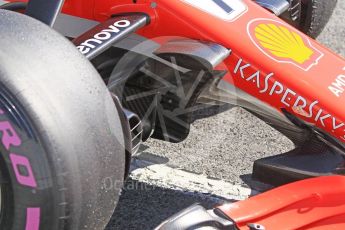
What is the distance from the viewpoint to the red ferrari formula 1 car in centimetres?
171

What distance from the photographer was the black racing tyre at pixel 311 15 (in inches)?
121

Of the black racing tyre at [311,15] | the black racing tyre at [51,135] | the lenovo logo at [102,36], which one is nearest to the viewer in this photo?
the black racing tyre at [51,135]

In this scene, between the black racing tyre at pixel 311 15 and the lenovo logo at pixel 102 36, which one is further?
the black racing tyre at pixel 311 15

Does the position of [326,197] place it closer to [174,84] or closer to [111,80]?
[174,84]

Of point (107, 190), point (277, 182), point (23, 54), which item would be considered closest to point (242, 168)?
point (277, 182)

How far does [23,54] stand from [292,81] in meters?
0.89

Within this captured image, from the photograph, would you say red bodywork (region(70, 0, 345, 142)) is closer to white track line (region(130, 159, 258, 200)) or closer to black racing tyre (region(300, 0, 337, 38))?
white track line (region(130, 159, 258, 200))

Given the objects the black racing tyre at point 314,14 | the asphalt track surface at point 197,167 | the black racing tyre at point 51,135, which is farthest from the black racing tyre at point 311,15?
the black racing tyre at point 51,135

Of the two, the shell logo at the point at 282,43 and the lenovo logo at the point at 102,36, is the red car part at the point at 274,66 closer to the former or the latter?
the shell logo at the point at 282,43

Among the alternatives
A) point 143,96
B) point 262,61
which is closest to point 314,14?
point 262,61

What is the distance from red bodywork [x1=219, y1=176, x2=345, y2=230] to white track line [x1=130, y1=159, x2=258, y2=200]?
1.67 feet

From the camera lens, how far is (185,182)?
268 centimetres

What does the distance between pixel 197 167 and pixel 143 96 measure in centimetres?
51

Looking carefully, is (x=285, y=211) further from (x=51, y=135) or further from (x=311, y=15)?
(x=311, y=15)
